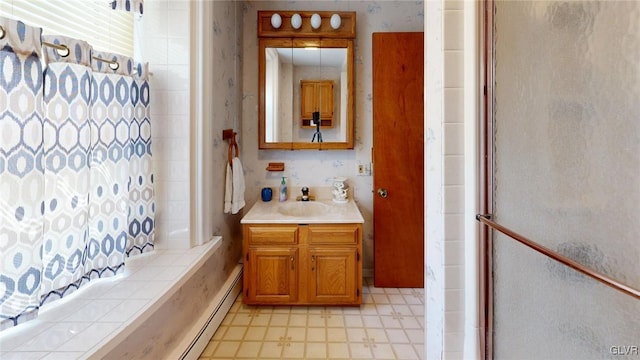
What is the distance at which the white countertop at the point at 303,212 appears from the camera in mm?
2053

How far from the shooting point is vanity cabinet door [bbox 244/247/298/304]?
6.78 ft

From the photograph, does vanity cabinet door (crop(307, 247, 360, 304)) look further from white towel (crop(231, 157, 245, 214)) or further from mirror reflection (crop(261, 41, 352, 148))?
mirror reflection (crop(261, 41, 352, 148))

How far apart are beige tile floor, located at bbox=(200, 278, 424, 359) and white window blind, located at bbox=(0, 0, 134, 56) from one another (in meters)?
1.72

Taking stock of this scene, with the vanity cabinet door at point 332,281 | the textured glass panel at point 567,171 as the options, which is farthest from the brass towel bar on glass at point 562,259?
the vanity cabinet door at point 332,281

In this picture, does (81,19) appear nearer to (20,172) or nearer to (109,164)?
(109,164)

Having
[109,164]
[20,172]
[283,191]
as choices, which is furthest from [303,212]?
[20,172]

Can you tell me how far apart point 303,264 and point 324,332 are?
18.1 inches

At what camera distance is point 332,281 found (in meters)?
2.08

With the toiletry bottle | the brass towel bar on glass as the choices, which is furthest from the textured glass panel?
the toiletry bottle

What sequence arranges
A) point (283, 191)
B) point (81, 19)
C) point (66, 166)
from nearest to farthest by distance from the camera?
point (66, 166) → point (81, 19) → point (283, 191)

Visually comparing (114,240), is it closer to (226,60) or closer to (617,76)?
(226,60)

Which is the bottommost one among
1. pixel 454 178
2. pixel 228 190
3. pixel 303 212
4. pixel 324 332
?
pixel 324 332

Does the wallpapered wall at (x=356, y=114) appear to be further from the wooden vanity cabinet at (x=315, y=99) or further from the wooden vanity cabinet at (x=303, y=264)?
the wooden vanity cabinet at (x=303, y=264)

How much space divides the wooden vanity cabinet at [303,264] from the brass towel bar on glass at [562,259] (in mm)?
1116
